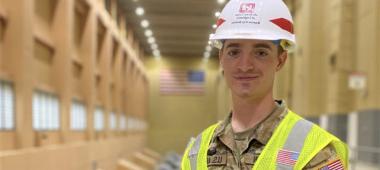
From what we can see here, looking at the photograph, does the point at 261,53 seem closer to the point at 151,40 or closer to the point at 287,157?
the point at 287,157

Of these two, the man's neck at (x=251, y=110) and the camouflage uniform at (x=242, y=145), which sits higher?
the man's neck at (x=251, y=110)

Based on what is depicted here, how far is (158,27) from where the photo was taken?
1642cm

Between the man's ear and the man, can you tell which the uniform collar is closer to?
the man

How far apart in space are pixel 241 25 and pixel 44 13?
34.9 feet

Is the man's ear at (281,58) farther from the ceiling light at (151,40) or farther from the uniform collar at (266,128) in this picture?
the ceiling light at (151,40)

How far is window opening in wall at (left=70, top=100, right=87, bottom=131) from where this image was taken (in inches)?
568

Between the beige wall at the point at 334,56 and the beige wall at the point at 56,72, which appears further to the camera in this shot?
the beige wall at the point at 334,56

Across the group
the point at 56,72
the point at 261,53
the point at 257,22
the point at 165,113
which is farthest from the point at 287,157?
the point at 165,113

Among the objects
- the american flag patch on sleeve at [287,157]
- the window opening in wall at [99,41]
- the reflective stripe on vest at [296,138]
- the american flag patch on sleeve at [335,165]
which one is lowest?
the american flag patch on sleeve at [335,165]

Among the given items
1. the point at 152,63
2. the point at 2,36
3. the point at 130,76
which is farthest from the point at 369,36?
the point at 152,63

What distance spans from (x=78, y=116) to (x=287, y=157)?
13.8 metres

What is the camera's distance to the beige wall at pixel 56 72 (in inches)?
350

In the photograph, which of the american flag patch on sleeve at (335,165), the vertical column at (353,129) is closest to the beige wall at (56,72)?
the american flag patch on sleeve at (335,165)

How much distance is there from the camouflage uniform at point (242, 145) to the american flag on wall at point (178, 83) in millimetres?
31269
